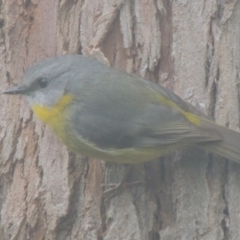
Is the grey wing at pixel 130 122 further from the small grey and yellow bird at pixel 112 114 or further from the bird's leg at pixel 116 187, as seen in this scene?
the bird's leg at pixel 116 187

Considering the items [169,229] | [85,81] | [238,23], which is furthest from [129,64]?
[169,229]

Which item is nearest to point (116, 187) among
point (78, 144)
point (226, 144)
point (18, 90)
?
point (78, 144)

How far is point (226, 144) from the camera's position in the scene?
17.5 feet

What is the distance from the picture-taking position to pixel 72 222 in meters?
5.42

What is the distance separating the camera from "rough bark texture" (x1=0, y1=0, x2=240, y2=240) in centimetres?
531

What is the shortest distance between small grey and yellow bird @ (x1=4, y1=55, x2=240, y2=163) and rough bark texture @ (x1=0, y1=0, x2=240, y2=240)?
151 millimetres

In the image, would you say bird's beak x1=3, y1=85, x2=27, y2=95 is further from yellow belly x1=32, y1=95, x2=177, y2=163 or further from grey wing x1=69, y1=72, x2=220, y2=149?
grey wing x1=69, y1=72, x2=220, y2=149

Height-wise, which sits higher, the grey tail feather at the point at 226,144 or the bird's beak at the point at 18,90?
the bird's beak at the point at 18,90

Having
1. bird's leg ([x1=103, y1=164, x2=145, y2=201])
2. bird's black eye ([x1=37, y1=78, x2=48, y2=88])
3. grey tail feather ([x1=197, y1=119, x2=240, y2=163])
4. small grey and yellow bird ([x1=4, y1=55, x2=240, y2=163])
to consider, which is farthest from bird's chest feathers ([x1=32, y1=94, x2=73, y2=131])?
grey tail feather ([x1=197, y1=119, x2=240, y2=163])

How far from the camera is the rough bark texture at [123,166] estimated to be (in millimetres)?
5309

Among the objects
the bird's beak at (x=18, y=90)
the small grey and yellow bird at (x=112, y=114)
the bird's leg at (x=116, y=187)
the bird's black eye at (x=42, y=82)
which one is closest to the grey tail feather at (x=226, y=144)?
the small grey and yellow bird at (x=112, y=114)

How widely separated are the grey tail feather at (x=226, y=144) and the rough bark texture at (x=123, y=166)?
0.07 metres

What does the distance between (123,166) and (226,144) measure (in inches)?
25.6

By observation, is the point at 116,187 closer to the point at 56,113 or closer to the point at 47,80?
the point at 56,113
